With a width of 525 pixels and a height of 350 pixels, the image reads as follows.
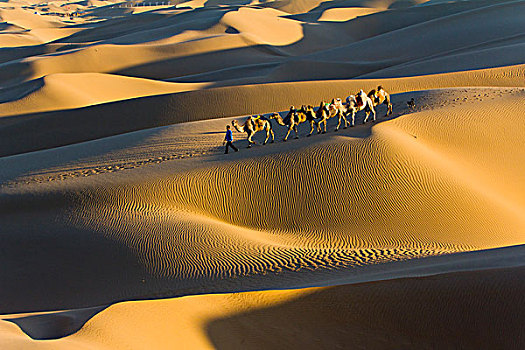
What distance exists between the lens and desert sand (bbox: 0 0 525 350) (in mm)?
6680

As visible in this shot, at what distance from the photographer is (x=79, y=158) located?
15633 mm

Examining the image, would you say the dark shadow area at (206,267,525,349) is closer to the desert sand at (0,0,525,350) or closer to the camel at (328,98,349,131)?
the desert sand at (0,0,525,350)

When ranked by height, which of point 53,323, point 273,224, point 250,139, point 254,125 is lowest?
point 273,224

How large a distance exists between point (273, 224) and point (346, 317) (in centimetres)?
428

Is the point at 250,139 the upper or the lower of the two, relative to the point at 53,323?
lower

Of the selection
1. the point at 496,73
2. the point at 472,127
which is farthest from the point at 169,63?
the point at 472,127

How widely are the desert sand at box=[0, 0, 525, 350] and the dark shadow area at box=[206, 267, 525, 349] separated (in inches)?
0.7

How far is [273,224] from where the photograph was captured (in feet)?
36.4

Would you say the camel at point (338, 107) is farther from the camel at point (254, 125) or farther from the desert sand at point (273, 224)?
the camel at point (254, 125)

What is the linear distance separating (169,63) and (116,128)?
18.8m

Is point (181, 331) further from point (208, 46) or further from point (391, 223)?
point (208, 46)

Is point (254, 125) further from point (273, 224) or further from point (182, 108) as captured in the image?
point (182, 108)

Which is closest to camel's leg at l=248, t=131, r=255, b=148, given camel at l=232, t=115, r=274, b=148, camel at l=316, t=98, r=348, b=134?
camel at l=232, t=115, r=274, b=148

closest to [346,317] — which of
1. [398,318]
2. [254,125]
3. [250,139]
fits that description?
[398,318]
